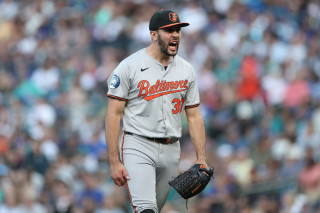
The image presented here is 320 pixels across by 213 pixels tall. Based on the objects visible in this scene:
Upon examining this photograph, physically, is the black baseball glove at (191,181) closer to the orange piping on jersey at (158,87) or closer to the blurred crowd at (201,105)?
the orange piping on jersey at (158,87)

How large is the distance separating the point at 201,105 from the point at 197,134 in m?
5.96

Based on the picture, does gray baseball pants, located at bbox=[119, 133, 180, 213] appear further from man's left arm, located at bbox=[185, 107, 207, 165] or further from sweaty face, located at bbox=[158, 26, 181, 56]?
sweaty face, located at bbox=[158, 26, 181, 56]

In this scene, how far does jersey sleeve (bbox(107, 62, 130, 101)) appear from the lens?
5625mm

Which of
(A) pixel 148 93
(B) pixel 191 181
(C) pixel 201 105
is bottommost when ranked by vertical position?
(C) pixel 201 105

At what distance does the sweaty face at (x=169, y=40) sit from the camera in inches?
221

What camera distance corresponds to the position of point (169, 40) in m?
5.62

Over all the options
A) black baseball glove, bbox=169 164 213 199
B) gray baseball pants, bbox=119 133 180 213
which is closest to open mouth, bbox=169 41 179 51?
gray baseball pants, bbox=119 133 180 213

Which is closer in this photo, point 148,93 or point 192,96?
point 148,93

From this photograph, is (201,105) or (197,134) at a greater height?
(197,134)

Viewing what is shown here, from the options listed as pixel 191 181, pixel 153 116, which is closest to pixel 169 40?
pixel 153 116

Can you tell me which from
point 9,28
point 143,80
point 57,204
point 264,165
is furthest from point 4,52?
point 143,80

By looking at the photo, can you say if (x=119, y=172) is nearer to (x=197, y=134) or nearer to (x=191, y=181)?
(x=191, y=181)

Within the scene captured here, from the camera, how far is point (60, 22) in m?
16.2

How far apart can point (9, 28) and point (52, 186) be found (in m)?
6.82
